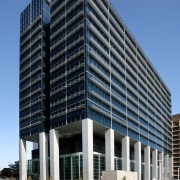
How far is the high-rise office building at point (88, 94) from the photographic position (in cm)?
8712

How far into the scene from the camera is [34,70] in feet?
359

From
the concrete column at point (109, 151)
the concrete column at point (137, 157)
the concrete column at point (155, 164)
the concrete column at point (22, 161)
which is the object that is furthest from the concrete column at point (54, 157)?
the concrete column at point (155, 164)

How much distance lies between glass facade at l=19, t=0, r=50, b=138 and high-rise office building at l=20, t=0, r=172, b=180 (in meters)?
1.68

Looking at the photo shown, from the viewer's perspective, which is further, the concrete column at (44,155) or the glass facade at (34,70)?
the glass facade at (34,70)

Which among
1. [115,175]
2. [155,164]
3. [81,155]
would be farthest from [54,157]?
[155,164]

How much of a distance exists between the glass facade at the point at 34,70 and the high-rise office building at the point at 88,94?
168cm

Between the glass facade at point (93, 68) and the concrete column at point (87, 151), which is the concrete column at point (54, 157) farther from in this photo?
the concrete column at point (87, 151)

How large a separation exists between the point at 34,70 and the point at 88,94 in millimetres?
30879

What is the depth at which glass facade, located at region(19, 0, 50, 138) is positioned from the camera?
104 metres

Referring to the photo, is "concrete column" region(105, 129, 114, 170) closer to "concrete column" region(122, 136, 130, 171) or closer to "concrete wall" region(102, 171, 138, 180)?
"concrete wall" region(102, 171, 138, 180)

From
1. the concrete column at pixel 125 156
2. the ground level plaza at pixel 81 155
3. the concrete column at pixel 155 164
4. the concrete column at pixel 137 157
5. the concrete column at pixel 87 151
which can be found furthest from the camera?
the concrete column at pixel 155 164

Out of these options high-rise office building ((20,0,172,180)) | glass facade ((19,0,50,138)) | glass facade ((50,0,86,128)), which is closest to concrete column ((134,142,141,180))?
high-rise office building ((20,0,172,180))

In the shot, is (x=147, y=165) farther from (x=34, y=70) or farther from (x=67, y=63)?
(x=67, y=63)

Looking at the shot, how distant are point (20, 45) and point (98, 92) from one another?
147 feet
